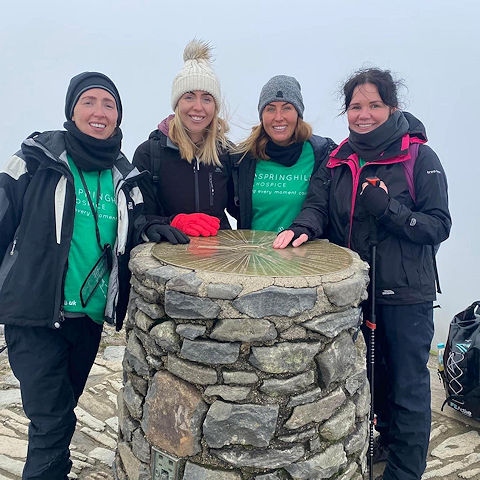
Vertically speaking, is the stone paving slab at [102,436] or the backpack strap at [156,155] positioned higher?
the backpack strap at [156,155]

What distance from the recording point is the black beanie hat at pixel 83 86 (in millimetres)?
3578

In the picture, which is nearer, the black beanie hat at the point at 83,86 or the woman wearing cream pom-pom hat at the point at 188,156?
the black beanie hat at the point at 83,86

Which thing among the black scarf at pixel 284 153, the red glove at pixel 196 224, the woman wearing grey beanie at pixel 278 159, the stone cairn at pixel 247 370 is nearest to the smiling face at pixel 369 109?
the woman wearing grey beanie at pixel 278 159

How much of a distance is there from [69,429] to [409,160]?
10.4 ft

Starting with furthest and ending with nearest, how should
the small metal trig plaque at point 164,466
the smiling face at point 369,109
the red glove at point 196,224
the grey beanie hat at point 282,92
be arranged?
the grey beanie hat at point 282,92 → the red glove at point 196,224 → the smiling face at point 369,109 → the small metal trig plaque at point 164,466

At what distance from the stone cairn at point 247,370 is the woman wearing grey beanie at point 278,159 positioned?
1.25 m

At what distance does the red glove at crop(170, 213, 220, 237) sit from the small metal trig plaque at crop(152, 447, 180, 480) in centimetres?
160

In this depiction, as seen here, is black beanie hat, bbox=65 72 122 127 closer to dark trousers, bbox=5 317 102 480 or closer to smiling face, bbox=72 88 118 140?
smiling face, bbox=72 88 118 140

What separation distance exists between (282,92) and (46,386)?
2.89 m

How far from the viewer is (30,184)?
11.0 feet

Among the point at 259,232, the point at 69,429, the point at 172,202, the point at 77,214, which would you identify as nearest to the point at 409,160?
the point at 259,232

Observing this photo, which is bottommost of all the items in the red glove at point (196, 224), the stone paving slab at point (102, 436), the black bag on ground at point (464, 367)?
the stone paving slab at point (102, 436)

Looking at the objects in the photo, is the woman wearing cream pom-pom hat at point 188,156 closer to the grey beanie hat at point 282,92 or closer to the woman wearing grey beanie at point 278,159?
the woman wearing grey beanie at point 278,159

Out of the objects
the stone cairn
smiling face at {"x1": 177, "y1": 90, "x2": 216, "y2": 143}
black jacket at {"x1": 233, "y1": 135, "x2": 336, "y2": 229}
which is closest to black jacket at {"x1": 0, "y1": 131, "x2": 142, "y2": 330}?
the stone cairn
